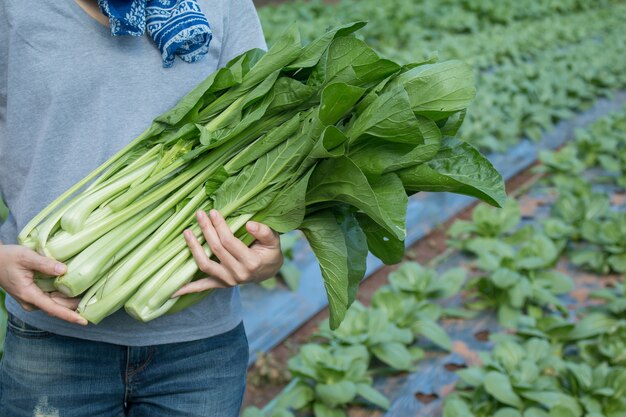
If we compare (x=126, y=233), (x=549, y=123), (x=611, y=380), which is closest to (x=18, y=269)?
(x=126, y=233)

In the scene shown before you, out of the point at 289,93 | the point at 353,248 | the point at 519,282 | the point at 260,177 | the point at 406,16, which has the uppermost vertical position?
the point at 289,93

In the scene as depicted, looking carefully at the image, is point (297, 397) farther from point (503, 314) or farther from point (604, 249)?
point (604, 249)

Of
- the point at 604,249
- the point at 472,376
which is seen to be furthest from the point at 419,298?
the point at 604,249

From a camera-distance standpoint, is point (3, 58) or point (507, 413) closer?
point (3, 58)

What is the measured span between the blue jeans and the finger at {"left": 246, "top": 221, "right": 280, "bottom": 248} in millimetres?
304

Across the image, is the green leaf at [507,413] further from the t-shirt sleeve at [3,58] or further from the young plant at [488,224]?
the t-shirt sleeve at [3,58]

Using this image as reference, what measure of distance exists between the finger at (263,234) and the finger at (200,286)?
12 centimetres

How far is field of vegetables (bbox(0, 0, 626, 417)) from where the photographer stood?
3.23m

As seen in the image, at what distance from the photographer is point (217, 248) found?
1569 millimetres

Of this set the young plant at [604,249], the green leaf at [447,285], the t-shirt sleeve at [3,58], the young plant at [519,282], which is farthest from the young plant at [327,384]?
the young plant at [604,249]

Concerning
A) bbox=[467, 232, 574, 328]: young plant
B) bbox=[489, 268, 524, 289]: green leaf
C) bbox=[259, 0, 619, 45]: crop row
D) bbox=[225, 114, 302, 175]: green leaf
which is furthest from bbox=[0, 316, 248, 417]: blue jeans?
bbox=[259, 0, 619, 45]: crop row

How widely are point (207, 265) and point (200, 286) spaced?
5 cm

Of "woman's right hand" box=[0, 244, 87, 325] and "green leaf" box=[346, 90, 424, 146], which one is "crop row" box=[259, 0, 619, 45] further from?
"woman's right hand" box=[0, 244, 87, 325]

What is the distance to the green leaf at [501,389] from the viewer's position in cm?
313
